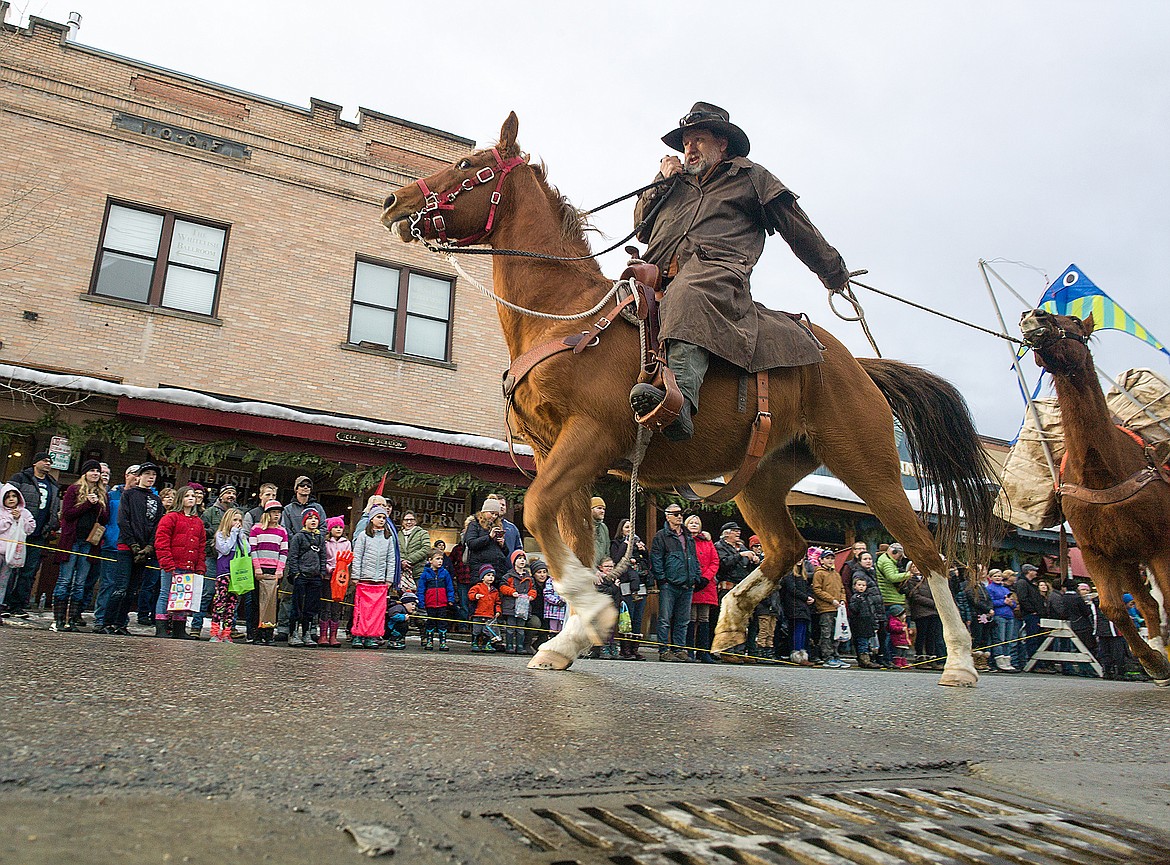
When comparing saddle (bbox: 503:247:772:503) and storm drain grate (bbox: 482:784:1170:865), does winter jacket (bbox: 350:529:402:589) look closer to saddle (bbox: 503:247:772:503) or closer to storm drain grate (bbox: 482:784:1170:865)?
saddle (bbox: 503:247:772:503)

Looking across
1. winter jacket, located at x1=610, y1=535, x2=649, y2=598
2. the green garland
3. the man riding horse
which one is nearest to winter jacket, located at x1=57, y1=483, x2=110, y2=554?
the green garland

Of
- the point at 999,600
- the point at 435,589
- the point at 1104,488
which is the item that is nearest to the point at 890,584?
the point at 999,600

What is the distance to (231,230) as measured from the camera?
1712cm

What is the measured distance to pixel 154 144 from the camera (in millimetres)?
16781

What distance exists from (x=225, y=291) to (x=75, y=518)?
8.18 m

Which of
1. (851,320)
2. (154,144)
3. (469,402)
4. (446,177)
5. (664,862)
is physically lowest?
(664,862)

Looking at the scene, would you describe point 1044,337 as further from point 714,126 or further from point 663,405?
point 663,405

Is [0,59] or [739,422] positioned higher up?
[0,59]

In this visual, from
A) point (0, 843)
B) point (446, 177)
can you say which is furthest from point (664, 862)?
point (446, 177)

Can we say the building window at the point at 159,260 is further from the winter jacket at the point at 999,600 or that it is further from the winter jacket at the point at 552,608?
the winter jacket at the point at 999,600

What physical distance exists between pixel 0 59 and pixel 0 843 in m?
18.8

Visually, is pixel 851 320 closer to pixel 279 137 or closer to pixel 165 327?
pixel 165 327

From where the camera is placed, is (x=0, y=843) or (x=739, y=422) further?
(x=739, y=422)

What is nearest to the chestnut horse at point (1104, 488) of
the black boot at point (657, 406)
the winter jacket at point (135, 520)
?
the black boot at point (657, 406)
